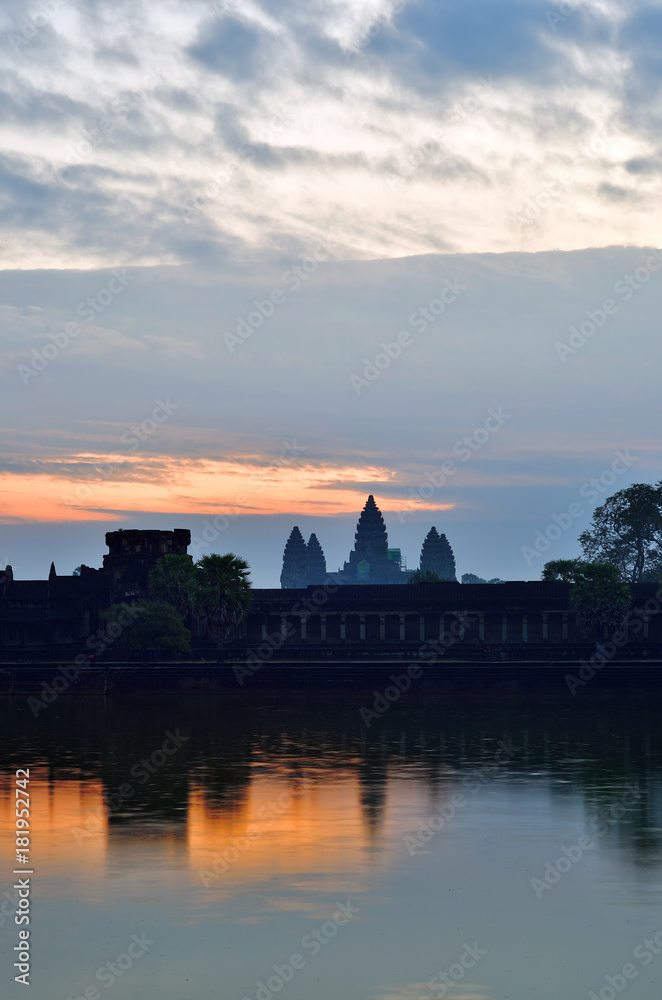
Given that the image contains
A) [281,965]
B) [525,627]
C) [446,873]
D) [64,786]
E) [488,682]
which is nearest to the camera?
[281,965]

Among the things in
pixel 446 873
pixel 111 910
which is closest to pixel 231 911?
pixel 111 910

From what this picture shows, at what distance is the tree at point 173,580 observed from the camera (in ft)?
322

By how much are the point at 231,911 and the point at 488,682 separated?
2163 inches

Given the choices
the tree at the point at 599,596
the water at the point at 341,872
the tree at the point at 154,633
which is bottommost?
the water at the point at 341,872

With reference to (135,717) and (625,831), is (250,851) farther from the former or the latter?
(135,717)

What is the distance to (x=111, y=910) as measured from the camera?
1847 centimetres

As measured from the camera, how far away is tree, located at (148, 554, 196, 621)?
98.2 m

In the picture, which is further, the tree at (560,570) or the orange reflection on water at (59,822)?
the tree at (560,570)

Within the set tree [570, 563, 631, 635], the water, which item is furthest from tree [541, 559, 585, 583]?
the water

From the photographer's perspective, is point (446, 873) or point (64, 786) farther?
point (64, 786)

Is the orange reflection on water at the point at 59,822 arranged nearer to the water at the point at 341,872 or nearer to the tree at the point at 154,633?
the water at the point at 341,872

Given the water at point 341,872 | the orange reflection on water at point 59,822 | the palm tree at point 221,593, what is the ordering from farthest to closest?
the palm tree at point 221,593 < the orange reflection on water at point 59,822 < the water at point 341,872

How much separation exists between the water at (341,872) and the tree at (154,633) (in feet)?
151

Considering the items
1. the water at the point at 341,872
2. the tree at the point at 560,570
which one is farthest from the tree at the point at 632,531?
the water at the point at 341,872
